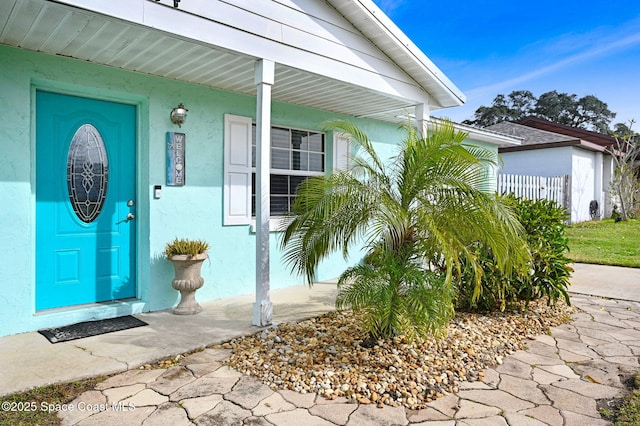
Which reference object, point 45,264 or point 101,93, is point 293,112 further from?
point 45,264

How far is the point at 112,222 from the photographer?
4.77 m

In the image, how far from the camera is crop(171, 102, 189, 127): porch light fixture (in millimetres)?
4922

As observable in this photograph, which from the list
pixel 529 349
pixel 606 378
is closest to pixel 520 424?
pixel 606 378

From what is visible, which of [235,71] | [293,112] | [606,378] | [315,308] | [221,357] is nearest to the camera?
[606,378]

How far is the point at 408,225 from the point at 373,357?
1098 mm

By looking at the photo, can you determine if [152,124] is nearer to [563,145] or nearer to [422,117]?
[422,117]

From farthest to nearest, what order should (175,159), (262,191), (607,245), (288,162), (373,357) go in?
1. (607,245)
2. (288,162)
3. (175,159)
4. (262,191)
5. (373,357)

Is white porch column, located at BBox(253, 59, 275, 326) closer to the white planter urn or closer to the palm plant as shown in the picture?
the palm plant

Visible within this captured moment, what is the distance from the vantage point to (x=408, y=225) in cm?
363

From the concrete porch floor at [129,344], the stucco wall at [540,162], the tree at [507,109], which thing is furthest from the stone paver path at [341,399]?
the tree at [507,109]

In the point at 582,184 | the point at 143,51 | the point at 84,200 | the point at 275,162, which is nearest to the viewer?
the point at 143,51

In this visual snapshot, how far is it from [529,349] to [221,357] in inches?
108

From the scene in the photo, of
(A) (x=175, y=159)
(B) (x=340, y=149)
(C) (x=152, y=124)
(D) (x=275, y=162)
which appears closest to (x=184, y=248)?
(A) (x=175, y=159)

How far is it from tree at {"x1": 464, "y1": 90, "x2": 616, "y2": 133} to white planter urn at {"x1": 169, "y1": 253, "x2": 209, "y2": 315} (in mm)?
35123
